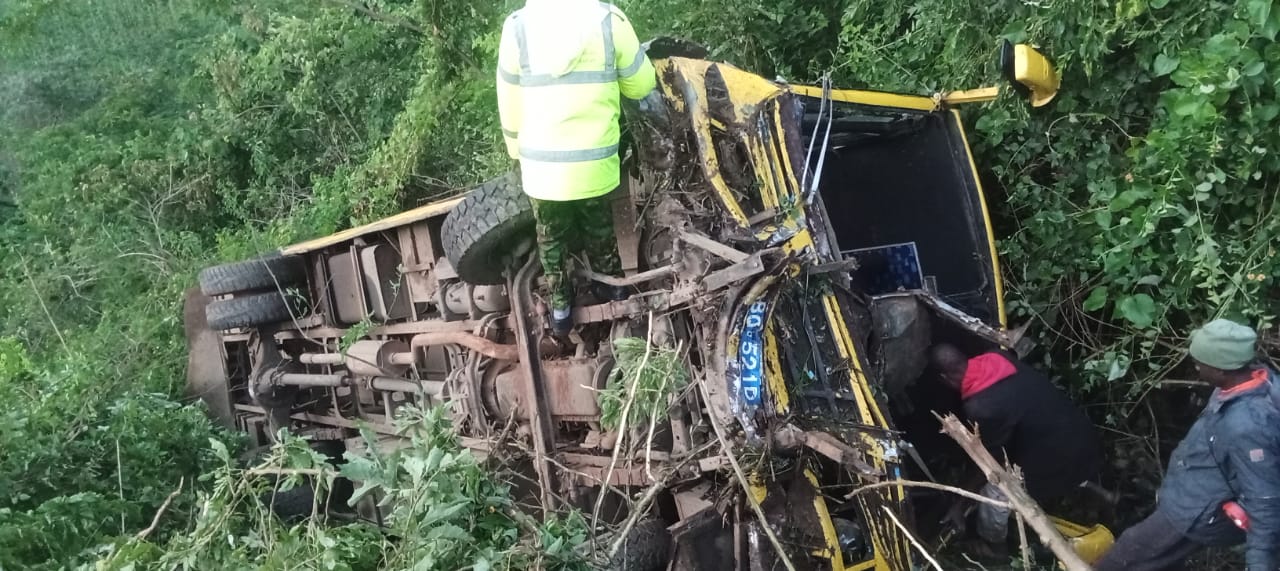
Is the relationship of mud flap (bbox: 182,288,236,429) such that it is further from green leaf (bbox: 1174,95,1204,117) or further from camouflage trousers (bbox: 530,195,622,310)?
green leaf (bbox: 1174,95,1204,117)

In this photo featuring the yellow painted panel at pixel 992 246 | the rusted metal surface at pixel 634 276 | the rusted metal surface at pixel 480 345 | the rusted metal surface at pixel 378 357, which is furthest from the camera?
the rusted metal surface at pixel 378 357

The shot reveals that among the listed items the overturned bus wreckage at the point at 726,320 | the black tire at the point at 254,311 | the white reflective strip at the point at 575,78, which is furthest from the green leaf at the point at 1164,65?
the black tire at the point at 254,311

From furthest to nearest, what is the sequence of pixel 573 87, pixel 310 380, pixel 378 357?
1. pixel 310 380
2. pixel 378 357
3. pixel 573 87

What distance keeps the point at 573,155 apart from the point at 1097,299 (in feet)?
8.47

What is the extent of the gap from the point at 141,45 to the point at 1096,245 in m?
11.2

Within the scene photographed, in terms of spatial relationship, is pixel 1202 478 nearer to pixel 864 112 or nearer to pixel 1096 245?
pixel 1096 245

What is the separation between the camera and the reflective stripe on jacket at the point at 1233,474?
2.86 m

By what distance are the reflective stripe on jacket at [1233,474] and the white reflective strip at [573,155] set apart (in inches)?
84.3

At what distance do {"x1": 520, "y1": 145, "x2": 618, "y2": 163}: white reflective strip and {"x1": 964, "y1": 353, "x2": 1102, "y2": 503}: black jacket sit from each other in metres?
1.94

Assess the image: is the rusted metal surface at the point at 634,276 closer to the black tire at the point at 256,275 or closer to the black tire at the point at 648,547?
the black tire at the point at 648,547

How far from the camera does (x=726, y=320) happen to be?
9.21 ft

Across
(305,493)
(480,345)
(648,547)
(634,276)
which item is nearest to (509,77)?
(634,276)

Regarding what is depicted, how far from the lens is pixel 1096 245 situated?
4086 millimetres

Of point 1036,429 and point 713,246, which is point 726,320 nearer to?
point 713,246
